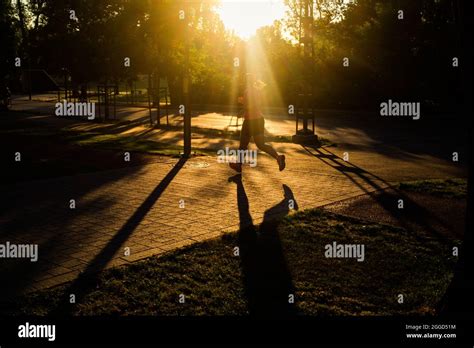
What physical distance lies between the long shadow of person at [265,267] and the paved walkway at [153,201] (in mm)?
249

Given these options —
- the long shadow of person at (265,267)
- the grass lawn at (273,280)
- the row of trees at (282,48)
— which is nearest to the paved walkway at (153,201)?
the long shadow of person at (265,267)

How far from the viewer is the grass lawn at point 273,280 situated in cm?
449

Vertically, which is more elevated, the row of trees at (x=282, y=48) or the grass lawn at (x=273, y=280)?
the row of trees at (x=282, y=48)

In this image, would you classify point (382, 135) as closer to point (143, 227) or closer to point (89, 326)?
point (143, 227)

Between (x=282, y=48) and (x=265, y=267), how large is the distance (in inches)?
1403

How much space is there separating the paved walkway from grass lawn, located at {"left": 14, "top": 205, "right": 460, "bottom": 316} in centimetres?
45

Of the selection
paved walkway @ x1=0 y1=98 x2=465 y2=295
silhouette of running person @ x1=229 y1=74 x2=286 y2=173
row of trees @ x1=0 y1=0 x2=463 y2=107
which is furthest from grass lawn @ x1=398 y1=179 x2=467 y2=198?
row of trees @ x1=0 y1=0 x2=463 y2=107

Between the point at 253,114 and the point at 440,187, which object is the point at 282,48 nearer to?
the point at 253,114

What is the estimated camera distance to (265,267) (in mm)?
5527

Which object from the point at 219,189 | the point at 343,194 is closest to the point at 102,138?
the point at 219,189

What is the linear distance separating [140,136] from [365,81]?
16.4 metres

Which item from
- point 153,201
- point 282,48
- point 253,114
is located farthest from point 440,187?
point 282,48

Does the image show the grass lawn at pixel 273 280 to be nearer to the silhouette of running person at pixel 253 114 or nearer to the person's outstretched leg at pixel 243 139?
the person's outstretched leg at pixel 243 139

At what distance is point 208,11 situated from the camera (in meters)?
19.2
